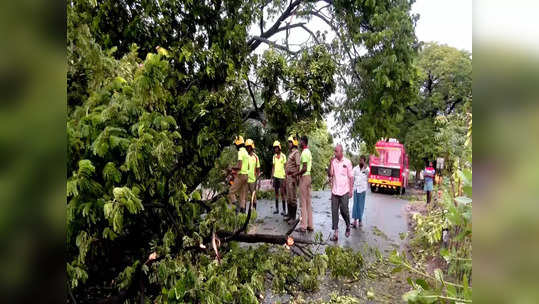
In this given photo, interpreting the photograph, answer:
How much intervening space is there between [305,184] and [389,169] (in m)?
9.49

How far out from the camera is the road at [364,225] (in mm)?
6262

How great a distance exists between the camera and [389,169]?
47.1ft

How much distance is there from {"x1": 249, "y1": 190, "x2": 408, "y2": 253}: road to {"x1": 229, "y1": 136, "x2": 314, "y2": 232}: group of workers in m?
0.46

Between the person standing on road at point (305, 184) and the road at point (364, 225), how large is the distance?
0.22 metres

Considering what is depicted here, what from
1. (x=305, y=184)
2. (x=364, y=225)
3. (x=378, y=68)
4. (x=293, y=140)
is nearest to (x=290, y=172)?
(x=305, y=184)

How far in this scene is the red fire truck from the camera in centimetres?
1421

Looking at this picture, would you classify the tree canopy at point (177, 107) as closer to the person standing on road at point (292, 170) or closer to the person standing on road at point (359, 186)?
the person standing on road at point (292, 170)

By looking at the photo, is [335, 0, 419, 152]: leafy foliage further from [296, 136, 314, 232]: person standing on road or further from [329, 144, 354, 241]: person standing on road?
[296, 136, 314, 232]: person standing on road

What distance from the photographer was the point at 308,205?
621 cm

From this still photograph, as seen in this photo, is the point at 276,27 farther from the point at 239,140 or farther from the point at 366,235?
the point at 366,235
